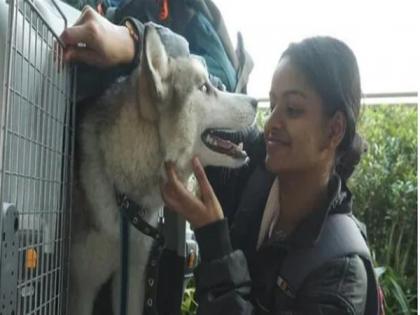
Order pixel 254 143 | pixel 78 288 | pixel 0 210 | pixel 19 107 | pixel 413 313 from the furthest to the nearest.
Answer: pixel 413 313 < pixel 254 143 < pixel 78 288 < pixel 19 107 < pixel 0 210

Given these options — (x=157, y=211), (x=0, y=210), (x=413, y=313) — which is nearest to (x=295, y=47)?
(x=157, y=211)

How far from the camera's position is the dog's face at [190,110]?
3.70 ft

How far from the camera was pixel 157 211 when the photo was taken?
1.20 metres

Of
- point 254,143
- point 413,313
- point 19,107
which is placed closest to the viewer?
point 19,107

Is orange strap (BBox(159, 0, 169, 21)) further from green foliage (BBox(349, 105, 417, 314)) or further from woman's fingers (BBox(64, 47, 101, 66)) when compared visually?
green foliage (BBox(349, 105, 417, 314))

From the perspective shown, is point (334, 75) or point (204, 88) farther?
point (204, 88)

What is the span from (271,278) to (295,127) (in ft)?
1.05

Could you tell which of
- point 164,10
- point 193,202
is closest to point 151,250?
point 193,202

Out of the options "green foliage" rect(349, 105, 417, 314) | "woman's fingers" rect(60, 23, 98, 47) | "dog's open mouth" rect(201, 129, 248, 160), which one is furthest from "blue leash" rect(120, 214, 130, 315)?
"green foliage" rect(349, 105, 417, 314)

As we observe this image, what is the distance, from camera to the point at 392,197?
271cm

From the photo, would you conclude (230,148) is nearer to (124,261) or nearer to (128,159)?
(128,159)

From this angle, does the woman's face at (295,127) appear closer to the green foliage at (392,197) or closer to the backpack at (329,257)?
the backpack at (329,257)

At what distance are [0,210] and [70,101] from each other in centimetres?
45

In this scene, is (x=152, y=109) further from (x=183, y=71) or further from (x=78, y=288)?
(x=78, y=288)
